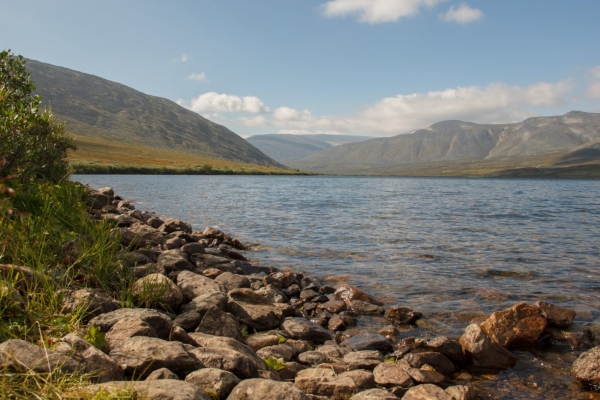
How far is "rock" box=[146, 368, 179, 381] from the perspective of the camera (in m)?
5.47

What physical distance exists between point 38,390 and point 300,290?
10.6 metres

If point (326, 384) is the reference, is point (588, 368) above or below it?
below

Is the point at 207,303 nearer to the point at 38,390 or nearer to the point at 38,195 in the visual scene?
the point at 38,390

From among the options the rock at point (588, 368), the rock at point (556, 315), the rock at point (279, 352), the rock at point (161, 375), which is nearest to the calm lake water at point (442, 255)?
the rock at point (588, 368)

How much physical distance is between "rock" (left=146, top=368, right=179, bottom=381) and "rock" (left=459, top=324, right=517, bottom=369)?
21.3ft

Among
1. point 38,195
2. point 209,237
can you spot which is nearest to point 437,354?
point 38,195

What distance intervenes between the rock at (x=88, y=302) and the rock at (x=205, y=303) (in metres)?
1.45

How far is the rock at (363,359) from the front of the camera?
8.67 meters

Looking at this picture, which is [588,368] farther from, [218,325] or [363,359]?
[218,325]

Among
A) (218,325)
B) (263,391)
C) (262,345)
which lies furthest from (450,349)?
(263,391)

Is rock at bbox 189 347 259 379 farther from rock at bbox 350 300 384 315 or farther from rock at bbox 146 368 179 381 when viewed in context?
rock at bbox 350 300 384 315

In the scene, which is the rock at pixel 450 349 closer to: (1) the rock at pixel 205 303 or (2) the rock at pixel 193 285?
(1) the rock at pixel 205 303

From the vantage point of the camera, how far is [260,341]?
29.3 ft

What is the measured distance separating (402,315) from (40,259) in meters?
8.89
